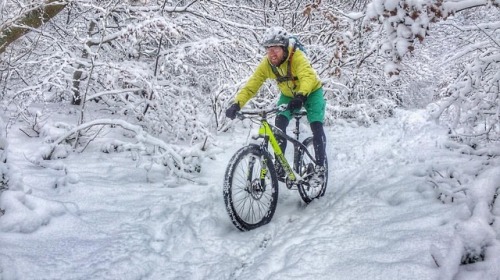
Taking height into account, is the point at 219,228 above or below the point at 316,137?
below

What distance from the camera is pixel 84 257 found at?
3.07 metres

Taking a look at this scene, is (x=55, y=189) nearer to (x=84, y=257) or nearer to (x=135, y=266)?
(x=84, y=257)

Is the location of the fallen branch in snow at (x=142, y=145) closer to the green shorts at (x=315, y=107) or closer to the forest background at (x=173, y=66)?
the forest background at (x=173, y=66)

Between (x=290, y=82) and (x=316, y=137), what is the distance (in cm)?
78

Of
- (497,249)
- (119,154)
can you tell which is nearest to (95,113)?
(119,154)

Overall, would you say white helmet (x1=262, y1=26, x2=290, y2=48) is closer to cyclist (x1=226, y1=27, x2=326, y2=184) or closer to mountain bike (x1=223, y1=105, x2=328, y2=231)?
cyclist (x1=226, y1=27, x2=326, y2=184)

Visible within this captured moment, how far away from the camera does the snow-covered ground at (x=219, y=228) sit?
2725 millimetres

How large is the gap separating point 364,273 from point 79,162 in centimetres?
429

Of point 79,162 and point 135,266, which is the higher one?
point 79,162

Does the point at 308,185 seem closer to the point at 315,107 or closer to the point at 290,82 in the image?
the point at 315,107

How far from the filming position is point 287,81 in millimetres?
4559

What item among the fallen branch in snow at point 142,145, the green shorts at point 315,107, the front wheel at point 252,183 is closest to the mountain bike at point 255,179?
the front wheel at point 252,183

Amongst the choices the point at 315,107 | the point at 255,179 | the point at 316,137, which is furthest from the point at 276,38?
the point at 255,179

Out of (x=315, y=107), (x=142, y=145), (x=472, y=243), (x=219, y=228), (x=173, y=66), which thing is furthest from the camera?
(x=173, y=66)
